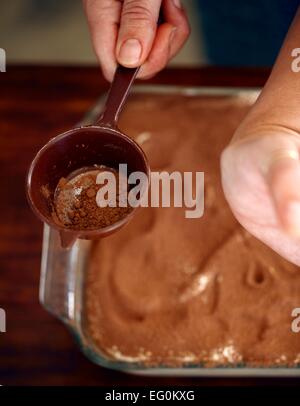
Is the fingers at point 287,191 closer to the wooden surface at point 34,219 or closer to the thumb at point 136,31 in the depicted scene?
the thumb at point 136,31

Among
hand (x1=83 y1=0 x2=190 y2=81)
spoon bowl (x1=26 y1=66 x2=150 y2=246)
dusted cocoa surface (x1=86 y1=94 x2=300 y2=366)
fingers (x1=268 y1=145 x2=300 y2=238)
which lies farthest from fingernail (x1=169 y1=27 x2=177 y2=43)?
fingers (x1=268 y1=145 x2=300 y2=238)

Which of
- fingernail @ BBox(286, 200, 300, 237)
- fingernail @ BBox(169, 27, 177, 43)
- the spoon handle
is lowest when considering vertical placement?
fingernail @ BBox(286, 200, 300, 237)

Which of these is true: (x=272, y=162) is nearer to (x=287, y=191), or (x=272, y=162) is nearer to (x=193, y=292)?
(x=287, y=191)

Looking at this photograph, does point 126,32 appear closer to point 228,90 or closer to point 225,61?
point 228,90

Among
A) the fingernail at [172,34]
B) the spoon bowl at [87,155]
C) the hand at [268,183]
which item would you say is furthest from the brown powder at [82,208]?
the fingernail at [172,34]

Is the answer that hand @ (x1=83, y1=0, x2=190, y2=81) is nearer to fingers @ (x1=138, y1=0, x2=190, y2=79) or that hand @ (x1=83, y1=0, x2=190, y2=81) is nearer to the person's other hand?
fingers @ (x1=138, y1=0, x2=190, y2=79)

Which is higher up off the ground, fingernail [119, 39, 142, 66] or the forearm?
fingernail [119, 39, 142, 66]
